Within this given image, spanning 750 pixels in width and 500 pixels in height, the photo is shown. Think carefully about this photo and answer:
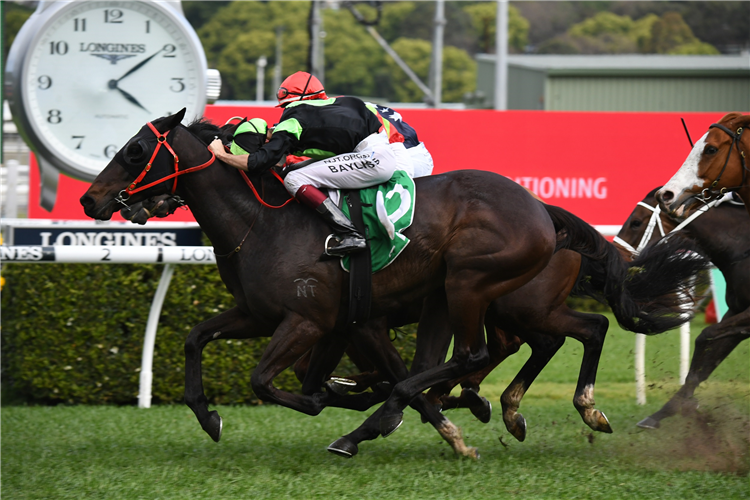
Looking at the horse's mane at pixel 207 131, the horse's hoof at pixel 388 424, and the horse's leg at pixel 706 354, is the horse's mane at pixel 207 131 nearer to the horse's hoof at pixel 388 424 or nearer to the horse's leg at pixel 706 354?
the horse's hoof at pixel 388 424

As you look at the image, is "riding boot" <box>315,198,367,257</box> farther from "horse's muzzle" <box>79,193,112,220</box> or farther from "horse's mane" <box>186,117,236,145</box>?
"horse's muzzle" <box>79,193,112,220</box>

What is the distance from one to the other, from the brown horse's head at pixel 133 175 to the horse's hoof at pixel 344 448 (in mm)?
1386

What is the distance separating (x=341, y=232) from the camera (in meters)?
4.19

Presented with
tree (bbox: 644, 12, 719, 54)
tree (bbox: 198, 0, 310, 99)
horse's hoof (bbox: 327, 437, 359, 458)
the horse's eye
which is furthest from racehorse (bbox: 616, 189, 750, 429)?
tree (bbox: 644, 12, 719, 54)

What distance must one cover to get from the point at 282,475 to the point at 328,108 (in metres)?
1.62

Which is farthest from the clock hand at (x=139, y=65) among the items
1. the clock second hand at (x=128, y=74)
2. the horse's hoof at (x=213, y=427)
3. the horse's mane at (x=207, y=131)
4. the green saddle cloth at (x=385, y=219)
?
the horse's hoof at (x=213, y=427)

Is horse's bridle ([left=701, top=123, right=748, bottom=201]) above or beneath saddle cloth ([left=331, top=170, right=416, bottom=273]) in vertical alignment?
above

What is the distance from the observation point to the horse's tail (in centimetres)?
475

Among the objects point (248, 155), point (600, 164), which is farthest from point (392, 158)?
point (600, 164)

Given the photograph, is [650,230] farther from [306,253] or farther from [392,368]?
[306,253]

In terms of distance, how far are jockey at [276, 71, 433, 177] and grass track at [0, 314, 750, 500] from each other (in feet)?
4.69

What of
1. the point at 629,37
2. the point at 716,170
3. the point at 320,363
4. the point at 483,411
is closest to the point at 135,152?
the point at 320,363

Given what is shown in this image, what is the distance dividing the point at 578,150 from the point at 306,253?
5.08 m

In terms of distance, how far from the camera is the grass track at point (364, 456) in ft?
12.9
